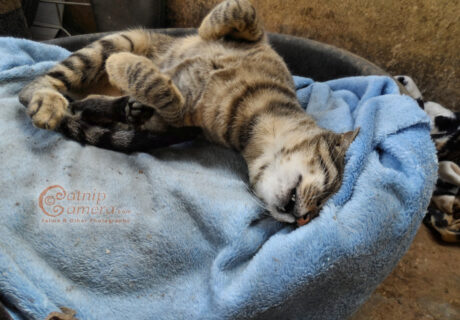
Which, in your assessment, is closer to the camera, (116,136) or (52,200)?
(52,200)

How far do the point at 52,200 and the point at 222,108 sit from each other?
73 centimetres

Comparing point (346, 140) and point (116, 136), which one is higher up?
point (346, 140)

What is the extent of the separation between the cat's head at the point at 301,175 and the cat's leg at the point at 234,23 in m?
0.80

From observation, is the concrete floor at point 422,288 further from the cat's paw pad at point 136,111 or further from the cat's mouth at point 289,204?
the cat's paw pad at point 136,111

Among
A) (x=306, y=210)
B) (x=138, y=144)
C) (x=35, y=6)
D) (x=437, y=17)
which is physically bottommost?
(x=35, y=6)

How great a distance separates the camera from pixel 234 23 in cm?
177

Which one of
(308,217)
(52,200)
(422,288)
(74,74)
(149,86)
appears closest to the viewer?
(308,217)

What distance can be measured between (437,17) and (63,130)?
2.10 metres

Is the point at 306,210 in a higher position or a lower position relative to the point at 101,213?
higher

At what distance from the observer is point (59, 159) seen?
4.49 ft

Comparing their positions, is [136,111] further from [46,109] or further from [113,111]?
[46,109]

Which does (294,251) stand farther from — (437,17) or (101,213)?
(437,17)

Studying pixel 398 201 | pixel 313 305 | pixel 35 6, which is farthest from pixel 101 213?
pixel 35 6

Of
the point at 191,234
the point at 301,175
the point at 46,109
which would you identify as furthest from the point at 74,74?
the point at 301,175
